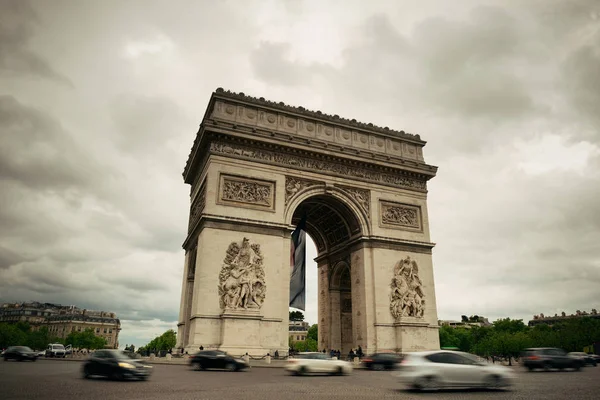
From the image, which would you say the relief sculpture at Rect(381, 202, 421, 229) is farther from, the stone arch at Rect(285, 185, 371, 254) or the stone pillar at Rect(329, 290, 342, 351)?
the stone pillar at Rect(329, 290, 342, 351)

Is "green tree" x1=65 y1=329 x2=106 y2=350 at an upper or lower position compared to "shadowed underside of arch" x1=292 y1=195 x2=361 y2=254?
lower

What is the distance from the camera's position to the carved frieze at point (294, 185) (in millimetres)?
→ 29000

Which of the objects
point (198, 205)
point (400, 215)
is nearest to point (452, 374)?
point (400, 215)

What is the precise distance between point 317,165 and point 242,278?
30.0 feet

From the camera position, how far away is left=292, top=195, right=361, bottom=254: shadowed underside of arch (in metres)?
31.3

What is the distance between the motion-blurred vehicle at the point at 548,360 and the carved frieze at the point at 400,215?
1226 cm

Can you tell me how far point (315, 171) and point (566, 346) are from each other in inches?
2416

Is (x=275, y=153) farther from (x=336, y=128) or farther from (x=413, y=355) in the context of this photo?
(x=413, y=355)

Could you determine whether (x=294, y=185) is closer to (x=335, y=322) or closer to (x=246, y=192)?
(x=246, y=192)

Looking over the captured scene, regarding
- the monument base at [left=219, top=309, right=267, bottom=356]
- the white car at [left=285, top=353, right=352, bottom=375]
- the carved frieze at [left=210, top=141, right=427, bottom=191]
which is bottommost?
the white car at [left=285, top=353, right=352, bottom=375]

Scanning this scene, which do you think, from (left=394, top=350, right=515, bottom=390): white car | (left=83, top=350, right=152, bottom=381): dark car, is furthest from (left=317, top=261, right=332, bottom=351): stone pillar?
(left=394, top=350, right=515, bottom=390): white car

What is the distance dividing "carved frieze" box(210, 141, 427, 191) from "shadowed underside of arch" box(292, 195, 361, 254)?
2.03 m

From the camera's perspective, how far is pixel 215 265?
25.6 metres

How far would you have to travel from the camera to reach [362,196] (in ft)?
102
